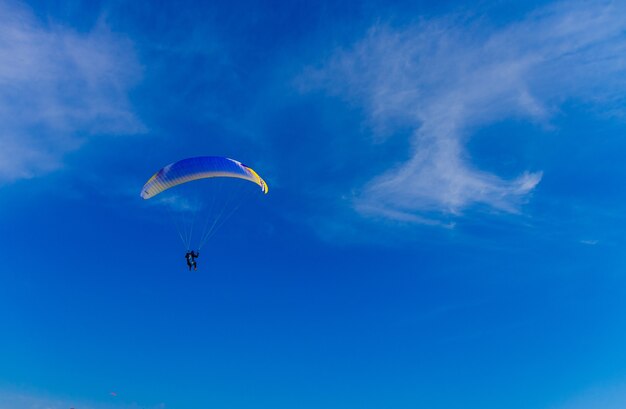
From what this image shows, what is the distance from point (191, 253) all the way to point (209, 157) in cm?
1116

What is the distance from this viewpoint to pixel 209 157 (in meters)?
43.2

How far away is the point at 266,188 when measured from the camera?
46781 millimetres

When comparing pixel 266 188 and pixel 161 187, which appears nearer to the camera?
pixel 161 187

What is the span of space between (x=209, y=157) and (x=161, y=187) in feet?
17.3

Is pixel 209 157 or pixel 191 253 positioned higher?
pixel 209 157

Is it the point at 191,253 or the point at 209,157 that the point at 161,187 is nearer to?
the point at 209,157

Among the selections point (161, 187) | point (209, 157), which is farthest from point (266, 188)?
point (161, 187)

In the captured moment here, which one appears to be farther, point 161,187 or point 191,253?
point 191,253

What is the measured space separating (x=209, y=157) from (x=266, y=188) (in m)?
6.55

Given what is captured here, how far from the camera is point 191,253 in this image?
48.7 m

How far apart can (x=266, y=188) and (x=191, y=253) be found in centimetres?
1038

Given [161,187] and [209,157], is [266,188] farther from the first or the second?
[161,187]

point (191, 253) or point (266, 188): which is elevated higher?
point (266, 188)

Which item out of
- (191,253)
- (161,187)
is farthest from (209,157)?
(191,253)
